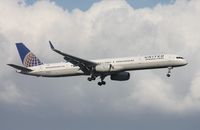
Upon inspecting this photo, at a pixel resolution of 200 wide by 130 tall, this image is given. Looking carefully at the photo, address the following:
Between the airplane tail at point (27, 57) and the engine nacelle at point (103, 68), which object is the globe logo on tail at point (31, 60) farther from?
the engine nacelle at point (103, 68)

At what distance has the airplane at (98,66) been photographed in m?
116

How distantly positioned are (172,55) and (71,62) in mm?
17688

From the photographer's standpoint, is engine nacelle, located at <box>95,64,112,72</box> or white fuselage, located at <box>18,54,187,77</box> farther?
engine nacelle, located at <box>95,64,112,72</box>

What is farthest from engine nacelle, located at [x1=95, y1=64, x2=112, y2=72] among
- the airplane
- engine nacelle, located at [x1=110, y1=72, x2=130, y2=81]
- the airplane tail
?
the airplane tail

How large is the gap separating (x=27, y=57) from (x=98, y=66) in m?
19.5

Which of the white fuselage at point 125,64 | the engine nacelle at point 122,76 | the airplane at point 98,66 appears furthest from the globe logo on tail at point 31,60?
the engine nacelle at point 122,76

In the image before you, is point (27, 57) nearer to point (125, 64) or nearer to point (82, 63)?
point (82, 63)

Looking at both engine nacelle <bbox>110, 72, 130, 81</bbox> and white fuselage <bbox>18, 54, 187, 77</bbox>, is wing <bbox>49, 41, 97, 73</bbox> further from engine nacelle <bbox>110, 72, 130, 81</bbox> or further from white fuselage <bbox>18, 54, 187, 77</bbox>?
engine nacelle <bbox>110, 72, 130, 81</bbox>

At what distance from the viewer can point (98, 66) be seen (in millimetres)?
120688

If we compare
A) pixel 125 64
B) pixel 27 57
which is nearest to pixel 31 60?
pixel 27 57

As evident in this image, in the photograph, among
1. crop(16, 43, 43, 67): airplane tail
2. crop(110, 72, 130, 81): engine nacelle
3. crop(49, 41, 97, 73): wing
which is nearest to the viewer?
crop(49, 41, 97, 73): wing

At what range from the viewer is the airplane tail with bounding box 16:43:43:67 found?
131 meters

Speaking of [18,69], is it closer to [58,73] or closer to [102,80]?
[58,73]

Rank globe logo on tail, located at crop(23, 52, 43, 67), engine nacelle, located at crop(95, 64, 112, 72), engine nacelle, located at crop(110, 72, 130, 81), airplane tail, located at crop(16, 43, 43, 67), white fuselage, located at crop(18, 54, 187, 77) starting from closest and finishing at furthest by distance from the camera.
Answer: white fuselage, located at crop(18, 54, 187, 77)
engine nacelle, located at crop(95, 64, 112, 72)
engine nacelle, located at crop(110, 72, 130, 81)
globe logo on tail, located at crop(23, 52, 43, 67)
airplane tail, located at crop(16, 43, 43, 67)
